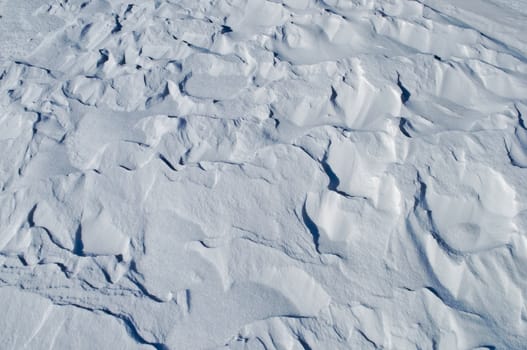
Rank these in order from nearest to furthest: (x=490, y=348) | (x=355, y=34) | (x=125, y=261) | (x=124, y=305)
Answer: (x=490, y=348) → (x=124, y=305) → (x=125, y=261) → (x=355, y=34)

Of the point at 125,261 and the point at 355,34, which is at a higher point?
the point at 355,34

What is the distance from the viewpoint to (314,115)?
2049 millimetres

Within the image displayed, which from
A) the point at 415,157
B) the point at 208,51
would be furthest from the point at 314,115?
the point at 208,51

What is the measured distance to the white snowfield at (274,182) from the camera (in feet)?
4.72

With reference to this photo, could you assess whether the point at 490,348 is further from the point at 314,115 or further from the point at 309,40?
the point at 309,40

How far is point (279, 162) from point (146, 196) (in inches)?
20.3

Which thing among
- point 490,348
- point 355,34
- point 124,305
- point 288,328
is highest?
point 355,34

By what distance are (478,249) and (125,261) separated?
1175mm

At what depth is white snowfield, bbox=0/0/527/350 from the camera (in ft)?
4.72

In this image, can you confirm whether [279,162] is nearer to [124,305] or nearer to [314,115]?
[314,115]

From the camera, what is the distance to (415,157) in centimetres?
179

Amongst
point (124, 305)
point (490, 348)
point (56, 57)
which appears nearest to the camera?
point (490, 348)

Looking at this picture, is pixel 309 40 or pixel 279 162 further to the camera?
pixel 309 40

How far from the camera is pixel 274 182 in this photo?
5.78 ft
